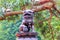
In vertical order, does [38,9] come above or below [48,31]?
above

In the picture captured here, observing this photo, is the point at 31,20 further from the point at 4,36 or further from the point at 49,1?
the point at 4,36

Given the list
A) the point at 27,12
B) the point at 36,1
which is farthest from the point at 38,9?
the point at 27,12

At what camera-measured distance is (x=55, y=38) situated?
6309 millimetres

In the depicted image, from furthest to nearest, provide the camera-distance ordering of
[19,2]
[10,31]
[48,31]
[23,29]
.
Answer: [10,31]
[48,31]
[19,2]
[23,29]

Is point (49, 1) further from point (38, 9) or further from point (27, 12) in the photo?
point (27, 12)

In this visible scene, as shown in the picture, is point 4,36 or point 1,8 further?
point 4,36

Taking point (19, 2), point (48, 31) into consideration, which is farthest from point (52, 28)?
point (19, 2)

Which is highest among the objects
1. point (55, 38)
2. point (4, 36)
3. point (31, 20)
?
point (31, 20)

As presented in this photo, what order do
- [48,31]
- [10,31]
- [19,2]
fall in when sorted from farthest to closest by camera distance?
[10,31] < [48,31] < [19,2]

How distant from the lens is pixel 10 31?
8.09 meters

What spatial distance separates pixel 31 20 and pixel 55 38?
2617 millimetres

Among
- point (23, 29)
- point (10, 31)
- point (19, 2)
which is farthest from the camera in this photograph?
point (10, 31)

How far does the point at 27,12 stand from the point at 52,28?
2.34 meters

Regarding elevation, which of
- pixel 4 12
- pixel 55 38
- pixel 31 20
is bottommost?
pixel 55 38
